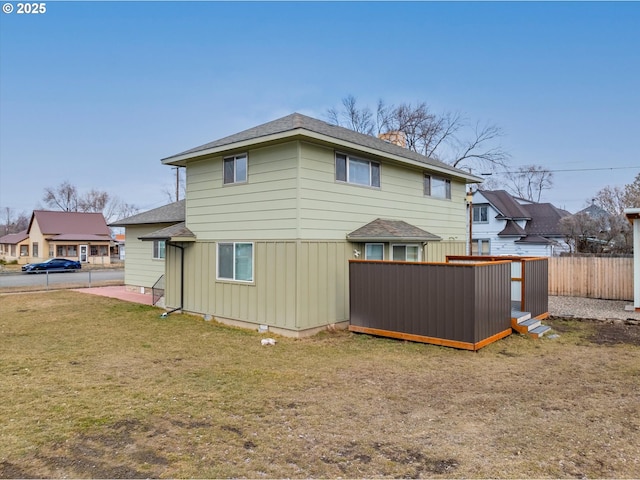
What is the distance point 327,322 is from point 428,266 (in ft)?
8.99

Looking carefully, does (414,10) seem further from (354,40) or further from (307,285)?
(307,285)

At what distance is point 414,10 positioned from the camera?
1154 cm

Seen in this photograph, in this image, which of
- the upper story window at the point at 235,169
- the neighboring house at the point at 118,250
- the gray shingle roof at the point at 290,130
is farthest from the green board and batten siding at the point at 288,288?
the neighboring house at the point at 118,250

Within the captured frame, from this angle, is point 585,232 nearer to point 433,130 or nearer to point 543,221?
point 543,221

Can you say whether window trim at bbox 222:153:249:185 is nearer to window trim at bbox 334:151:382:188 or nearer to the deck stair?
window trim at bbox 334:151:382:188

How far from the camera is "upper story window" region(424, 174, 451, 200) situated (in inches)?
491

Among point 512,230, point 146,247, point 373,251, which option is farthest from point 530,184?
point 146,247

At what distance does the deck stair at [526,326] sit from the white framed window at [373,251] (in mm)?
3371

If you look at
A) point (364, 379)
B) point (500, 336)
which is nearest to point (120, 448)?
point (364, 379)

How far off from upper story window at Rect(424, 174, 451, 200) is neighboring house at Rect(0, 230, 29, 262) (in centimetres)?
4623

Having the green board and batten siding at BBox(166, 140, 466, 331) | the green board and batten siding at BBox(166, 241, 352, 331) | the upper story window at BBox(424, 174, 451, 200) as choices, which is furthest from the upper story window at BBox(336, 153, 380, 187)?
the upper story window at BBox(424, 174, 451, 200)

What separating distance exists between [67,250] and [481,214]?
38984 mm

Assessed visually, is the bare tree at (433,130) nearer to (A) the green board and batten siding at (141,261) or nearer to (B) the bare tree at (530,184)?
(B) the bare tree at (530,184)

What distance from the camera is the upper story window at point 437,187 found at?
40.9 feet
